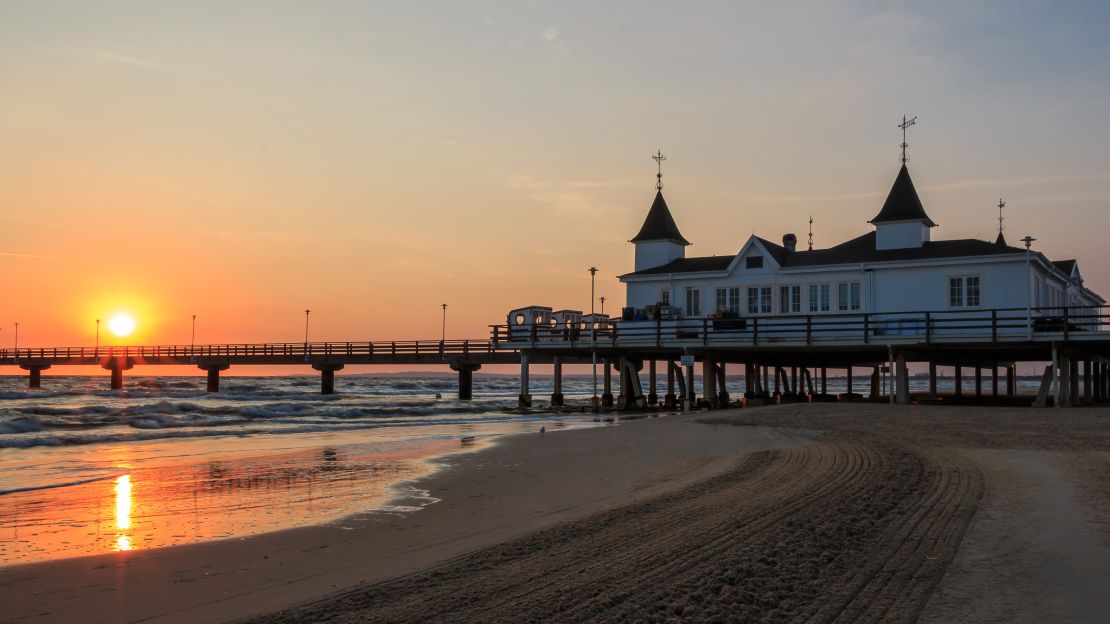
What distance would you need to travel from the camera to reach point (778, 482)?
1121 cm

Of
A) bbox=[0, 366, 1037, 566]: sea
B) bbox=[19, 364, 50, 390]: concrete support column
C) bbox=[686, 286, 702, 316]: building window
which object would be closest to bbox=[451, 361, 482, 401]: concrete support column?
bbox=[686, 286, 702, 316]: building window

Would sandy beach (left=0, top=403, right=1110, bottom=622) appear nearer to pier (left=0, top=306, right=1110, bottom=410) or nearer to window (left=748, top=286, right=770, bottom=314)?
pier (left=0, top=306, right=1110, bottom=410)

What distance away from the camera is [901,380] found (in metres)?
29.8

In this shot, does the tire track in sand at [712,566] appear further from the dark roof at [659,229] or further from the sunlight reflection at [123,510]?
the dark roof at [659,229]

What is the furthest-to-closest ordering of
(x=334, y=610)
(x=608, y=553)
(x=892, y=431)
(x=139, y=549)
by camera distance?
(x=892, y=431) < (x=139, y=549) < (x=608, y=553) < (x=334, y=610)

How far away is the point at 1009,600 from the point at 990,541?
1.80 meters

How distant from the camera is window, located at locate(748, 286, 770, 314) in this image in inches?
1393

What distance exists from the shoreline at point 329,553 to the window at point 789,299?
2089 centimetres

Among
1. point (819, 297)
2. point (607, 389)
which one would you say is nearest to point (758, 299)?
point (819, 297)

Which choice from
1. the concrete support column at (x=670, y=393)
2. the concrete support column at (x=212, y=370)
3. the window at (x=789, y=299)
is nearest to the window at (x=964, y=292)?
the window at (x=789, y=299)

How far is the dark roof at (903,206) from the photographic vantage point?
1369 inches

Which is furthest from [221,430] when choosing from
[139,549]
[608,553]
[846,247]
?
[846,247]

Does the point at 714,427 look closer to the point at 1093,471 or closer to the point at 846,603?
the point at 1093,471

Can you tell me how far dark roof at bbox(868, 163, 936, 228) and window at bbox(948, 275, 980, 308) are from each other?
163 inches
